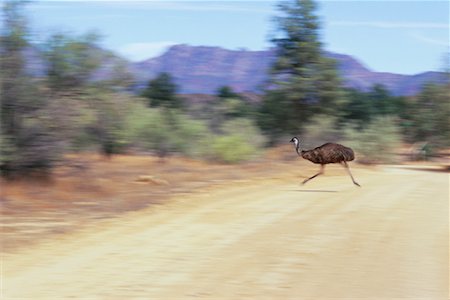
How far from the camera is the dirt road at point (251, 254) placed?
23.0 ft

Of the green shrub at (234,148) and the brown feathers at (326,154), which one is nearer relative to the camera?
the brown feathers at (326,154)

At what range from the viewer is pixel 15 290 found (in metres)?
6.86

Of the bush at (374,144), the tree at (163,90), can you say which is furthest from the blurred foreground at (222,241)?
the tree at (163,90)

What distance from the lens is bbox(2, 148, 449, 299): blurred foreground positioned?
7.11 meters

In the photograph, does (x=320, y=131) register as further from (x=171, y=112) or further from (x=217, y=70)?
(x=217, y=70)

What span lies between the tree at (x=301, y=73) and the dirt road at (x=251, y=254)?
18975 mm

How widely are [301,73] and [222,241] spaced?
23048mm

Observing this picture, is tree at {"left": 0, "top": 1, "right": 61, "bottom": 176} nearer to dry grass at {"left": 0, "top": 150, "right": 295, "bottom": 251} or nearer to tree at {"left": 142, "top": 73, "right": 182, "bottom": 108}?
dry grass at {"left": 0, "top": 150, "right": 295, "bottom": 251}

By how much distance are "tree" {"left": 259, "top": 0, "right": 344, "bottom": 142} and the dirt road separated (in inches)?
747

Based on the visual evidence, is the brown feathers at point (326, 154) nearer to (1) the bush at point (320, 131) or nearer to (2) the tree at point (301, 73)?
(1) the bush at point (320, 131)

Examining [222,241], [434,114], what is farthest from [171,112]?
[222,241]

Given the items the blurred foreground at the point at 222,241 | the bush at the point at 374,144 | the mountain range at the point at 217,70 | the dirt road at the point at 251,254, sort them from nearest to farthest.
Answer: the dirt road at the point at 251,254 → the blurred foreground at the point at 222,241 → the bush at the point at 374,144 → the mountain range at the point at 217,70

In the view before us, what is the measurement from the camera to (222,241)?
9.32 m

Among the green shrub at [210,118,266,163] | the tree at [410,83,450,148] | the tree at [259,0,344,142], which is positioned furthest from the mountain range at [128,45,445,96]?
the green shrub at [210,118,266,163]
